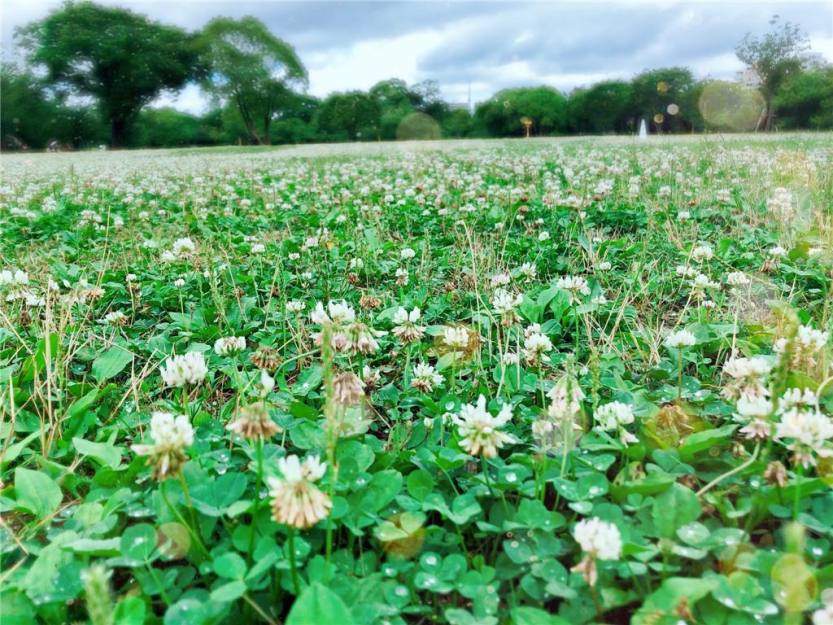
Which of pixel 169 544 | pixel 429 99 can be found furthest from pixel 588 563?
pixel 429 99

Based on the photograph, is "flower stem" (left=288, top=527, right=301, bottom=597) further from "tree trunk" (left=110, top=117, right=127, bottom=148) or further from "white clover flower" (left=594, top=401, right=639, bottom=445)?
"tree trunk" (left=110, top=117, right=127, bottom=148)

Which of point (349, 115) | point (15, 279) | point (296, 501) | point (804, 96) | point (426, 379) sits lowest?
point (426, 379)

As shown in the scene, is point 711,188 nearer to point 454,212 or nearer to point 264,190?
point 454,212

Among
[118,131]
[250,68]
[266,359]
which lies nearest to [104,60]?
[118,131]

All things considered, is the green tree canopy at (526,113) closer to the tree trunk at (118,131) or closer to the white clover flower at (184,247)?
the tree trunk at (118,131)

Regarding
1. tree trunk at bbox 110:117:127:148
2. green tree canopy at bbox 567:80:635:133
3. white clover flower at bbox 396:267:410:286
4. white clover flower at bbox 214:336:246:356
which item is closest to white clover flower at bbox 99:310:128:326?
white clover flower at bbox 214:336:246:356

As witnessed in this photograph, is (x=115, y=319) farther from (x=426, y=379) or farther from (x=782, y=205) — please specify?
(x=782, y=205)
